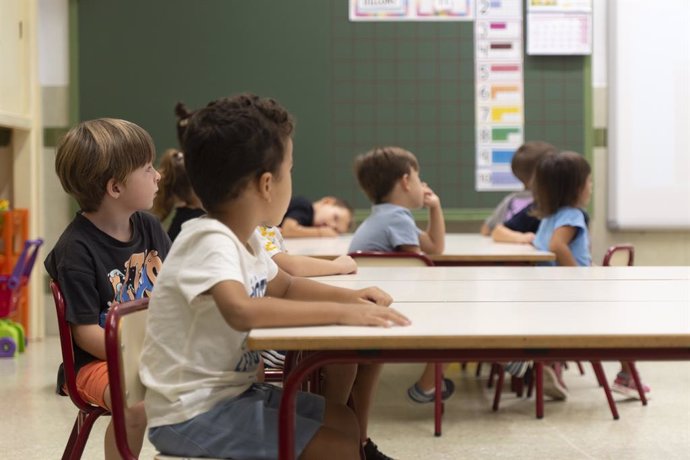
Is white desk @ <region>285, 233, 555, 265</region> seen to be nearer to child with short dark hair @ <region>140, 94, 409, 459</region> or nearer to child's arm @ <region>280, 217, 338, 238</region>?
child's arm @ <region>280, 217, 338, 238</region>

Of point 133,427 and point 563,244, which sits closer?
point 133,427

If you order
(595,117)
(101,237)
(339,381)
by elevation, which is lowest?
(339,381)

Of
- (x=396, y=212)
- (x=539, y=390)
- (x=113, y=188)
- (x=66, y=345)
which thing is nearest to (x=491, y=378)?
(x=539, y=390)

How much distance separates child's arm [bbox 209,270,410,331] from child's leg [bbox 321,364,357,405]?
0.84 metres

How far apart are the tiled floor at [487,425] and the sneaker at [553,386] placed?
44mm

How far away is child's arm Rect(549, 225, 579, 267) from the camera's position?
11.8ft

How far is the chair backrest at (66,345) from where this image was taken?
1.95 m

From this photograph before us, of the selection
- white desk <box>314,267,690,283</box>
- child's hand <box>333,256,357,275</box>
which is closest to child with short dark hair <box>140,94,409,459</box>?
white desk <box>314,267,690,283</box>

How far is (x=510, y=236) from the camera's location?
4.13m

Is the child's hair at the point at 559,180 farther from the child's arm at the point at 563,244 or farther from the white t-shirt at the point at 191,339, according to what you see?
the white t-shirt at the point at 191,339

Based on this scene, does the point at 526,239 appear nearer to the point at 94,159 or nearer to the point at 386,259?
the point at 386,259

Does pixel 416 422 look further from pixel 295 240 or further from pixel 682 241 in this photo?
pixel 682 241

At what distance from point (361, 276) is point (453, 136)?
3.19 m

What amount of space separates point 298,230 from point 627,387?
67.9 inches
